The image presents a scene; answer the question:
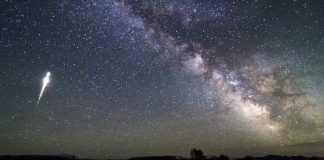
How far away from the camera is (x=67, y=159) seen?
111 m

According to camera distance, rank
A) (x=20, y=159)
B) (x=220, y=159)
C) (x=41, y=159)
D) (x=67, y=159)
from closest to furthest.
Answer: (x=20, y=159), (x=41, y=159), (x=67, y=159), (x=220, y=159)

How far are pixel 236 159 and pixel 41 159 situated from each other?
251 ft

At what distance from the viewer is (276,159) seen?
145 meters

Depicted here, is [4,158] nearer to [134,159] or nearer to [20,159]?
[20,159]

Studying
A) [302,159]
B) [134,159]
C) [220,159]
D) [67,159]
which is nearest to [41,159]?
[67,159]

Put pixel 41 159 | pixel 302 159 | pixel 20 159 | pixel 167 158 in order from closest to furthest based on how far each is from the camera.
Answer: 1. pixel 20 159
2. pixel 41 159
3. pixel 302 159
4. pixel 167 158

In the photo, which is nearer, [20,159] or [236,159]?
[20,159]

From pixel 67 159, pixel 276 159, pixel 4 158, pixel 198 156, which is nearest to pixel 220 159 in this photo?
pixel 198 156

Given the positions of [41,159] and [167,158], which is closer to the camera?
[41,159]

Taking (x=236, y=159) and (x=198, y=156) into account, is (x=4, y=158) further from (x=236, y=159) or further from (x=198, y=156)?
(x=236, y=159)

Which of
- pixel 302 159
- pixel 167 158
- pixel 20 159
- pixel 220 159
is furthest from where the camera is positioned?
pixel 167 158

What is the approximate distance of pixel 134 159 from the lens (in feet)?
468

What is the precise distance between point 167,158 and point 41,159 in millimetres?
57149

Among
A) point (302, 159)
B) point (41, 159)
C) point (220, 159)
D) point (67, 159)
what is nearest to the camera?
point (41, 159)
